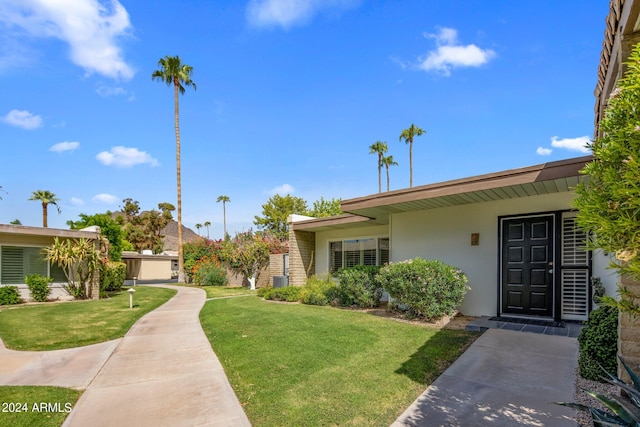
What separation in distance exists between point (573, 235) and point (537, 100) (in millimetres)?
5317

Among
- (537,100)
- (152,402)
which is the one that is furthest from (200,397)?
(537,100)

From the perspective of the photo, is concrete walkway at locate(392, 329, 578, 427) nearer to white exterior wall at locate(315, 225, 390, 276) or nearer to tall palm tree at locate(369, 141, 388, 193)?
white exterior wall at locate(315, 225, 390, 276)

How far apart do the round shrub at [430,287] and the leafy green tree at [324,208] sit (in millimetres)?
24647

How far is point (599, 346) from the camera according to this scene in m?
3.76

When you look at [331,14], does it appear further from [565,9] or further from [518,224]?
[518,224]

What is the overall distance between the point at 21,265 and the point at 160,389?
13.8 meters

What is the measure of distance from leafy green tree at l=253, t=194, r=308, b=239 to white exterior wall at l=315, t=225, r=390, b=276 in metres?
18.2

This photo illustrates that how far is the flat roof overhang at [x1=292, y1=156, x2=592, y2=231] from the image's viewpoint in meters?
5.84

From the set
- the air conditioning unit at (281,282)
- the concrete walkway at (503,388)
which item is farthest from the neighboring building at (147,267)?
the concrete walkway at (503,388)

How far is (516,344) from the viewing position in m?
5.35

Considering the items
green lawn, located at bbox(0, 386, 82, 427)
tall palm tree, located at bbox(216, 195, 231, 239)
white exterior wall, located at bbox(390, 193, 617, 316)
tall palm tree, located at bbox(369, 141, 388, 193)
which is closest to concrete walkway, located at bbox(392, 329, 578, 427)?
white exterior wall, located at bbox(390, 193, 617, 316)

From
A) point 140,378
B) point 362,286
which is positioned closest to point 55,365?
point 140,378

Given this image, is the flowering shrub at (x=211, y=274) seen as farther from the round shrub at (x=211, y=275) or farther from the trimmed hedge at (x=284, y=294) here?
the trimmed hedge at (x=284, y=294)

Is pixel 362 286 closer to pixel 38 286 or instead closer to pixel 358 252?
pixel 358 252
